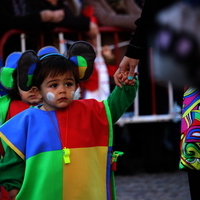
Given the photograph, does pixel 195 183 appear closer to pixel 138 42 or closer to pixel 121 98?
pixel 121 98

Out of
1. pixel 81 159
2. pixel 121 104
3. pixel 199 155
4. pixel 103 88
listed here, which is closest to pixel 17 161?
pixel 81 159

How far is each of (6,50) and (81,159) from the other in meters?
2.92

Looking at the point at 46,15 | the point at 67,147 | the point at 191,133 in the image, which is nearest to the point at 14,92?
the point at 67,147

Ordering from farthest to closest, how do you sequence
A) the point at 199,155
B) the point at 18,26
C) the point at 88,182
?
the point at 18,26
the point at 88,182
the point at 199,155

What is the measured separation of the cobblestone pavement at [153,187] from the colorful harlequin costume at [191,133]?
6.74 ft

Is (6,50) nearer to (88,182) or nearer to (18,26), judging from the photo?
(18,26)

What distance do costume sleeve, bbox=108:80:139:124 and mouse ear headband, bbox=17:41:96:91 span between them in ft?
0.74

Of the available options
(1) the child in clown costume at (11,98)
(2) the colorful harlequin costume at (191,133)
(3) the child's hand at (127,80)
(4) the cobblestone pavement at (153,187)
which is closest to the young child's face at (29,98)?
(1) the child in clown costume at (11,98)

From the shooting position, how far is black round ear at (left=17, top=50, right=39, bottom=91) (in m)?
2.96

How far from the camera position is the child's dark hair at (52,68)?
9.61ft

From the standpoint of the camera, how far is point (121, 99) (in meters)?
2.93

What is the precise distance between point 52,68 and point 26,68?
0.48 ft

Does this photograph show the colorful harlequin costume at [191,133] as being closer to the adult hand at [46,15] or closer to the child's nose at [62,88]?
the child's nose at [62,88]

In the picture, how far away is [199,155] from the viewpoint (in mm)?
2586
